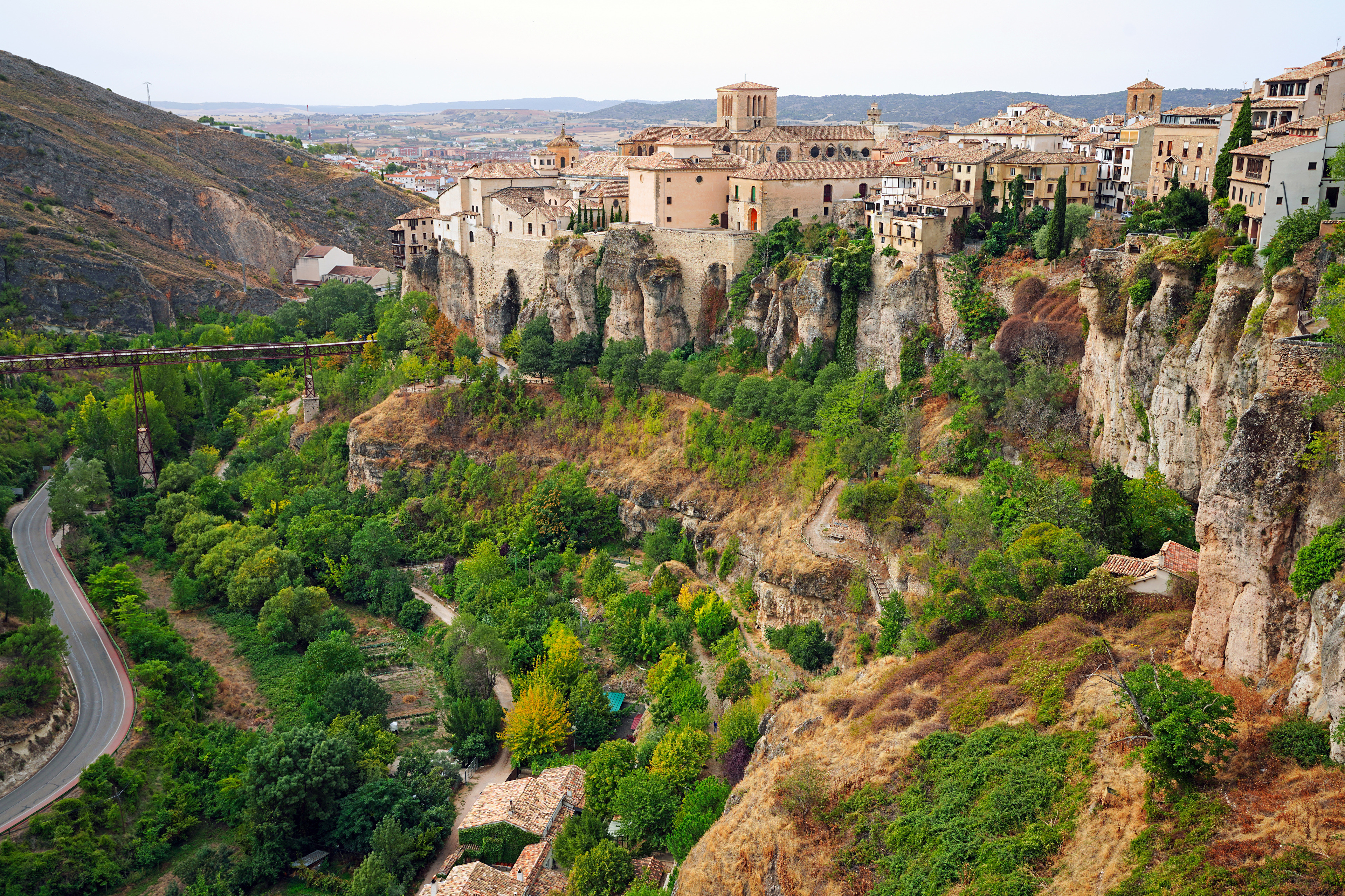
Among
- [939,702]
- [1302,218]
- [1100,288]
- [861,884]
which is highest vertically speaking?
[1302,218]

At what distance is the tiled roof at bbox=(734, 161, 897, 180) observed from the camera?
176 ft

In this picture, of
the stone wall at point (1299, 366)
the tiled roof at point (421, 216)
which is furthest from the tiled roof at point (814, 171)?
the stone wall at point (1299, 366)

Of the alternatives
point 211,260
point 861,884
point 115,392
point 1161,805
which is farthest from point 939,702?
point 211,260

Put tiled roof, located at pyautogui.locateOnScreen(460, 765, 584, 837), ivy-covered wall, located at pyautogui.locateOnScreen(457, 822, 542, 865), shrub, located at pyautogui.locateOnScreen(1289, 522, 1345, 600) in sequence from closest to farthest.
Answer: shrub, located at pyautogui.locateOnScreen(1289, 522, 1345, 600), ivy-covered wall, located at pyautogui.locateOnScreen(457, 822, 542, 865), tiled roof, located at pyautogui.locateOnScreen(460, 765, 584, 837)

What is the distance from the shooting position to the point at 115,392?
6919 centimetres

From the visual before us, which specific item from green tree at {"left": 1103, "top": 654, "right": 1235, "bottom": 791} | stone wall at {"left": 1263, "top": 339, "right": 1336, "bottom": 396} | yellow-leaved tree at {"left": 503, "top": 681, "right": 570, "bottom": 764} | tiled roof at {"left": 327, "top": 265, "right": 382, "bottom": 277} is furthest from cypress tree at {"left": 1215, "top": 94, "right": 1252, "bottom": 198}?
tiled roof at {"left": 327, "top": 265, "right": 382, "bottom": 277}

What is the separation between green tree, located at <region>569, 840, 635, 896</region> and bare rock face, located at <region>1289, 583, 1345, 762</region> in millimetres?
17925

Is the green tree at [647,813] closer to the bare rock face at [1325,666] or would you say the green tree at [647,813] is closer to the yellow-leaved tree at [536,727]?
the yellow-leaved tree at [536,727]

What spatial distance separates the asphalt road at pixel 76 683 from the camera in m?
36.8

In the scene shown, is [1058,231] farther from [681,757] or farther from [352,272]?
[352,272]

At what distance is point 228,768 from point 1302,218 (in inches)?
1498

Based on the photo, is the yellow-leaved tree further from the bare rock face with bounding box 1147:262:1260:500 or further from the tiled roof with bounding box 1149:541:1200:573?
the bare rock face with bounding box 1147:262:1260:500

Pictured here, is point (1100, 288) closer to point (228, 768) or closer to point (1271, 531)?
point (1271, 531)

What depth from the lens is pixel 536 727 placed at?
38219 mm
